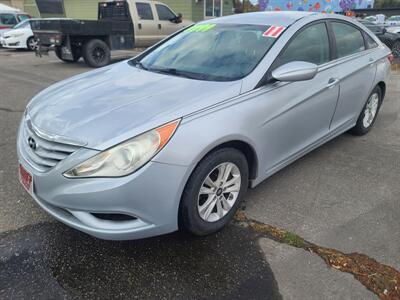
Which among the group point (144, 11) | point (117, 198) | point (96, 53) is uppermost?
point (117, 198)

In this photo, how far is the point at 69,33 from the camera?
10023mm

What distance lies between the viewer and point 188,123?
91.8 inches

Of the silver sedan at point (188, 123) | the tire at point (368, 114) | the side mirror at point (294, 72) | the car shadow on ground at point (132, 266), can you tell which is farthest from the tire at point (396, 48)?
the car shadow on ground at point (132, 266)

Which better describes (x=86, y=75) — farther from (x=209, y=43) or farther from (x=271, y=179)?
(x=271, y=179)

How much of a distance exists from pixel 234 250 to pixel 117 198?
96 cm

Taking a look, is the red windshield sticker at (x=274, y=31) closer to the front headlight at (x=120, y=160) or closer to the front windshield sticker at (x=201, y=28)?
the front windshield sticker at (x=201, y=28)

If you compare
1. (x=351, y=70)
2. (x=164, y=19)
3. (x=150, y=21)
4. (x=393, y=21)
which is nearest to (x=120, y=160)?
(x=351, y=70)

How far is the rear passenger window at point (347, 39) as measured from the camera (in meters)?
3.82

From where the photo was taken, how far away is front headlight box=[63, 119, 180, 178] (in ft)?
7.01

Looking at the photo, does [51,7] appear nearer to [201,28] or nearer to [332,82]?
[201,28]

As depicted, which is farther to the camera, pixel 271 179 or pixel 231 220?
pixel 271 179

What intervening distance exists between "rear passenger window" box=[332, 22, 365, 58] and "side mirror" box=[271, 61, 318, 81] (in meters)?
1.11

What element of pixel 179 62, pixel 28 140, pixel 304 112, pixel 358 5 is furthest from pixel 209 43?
pixel 358 5

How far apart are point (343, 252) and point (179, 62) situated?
2.08 m
